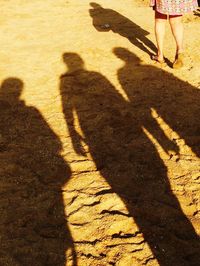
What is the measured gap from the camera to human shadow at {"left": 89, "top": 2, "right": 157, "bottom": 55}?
721 centimetres

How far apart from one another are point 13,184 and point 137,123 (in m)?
1.68

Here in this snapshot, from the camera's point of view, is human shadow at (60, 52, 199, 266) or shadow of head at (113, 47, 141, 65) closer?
human shadow at (60, 52, 199, 266)

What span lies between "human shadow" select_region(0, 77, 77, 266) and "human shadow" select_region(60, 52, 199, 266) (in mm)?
380

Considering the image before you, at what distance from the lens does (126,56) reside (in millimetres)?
6613

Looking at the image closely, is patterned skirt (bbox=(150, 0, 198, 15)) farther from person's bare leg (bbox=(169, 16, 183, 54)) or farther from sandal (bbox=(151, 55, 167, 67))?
sandal (bbox=(151, 55, 167, 67))

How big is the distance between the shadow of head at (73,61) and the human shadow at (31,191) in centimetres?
144

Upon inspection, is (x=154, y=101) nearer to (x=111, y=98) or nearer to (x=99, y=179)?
(x=111, y=98)

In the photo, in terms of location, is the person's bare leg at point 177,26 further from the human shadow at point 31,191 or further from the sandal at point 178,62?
the human shadow at point 31,191

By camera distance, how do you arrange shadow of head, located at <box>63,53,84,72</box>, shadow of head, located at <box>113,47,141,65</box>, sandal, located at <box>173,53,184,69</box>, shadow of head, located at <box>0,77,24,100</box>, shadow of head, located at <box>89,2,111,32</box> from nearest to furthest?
shadow of head, located at <box>0,77,24,100</box> < sandal, located at <box>173,53,184,69</box> < shadow of head, located at <box>63,53,84,72</box> < shadow of head, located at <box>113,47,141,65</box> < shadow of head, located at <box>89,2,111,32</box>

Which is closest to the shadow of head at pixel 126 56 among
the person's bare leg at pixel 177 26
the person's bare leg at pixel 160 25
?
the person's bare leg at pixel 160 25

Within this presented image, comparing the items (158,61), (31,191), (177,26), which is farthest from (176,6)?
(31,191)

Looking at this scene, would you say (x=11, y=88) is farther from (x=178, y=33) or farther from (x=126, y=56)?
(x=178, y=33)

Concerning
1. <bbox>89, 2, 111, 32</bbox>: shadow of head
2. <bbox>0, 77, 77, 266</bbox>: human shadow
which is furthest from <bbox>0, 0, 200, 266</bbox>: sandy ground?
<bbox>89, 2, 111, 32</bbox>: shadow of head

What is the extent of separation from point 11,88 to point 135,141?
2.24 m
